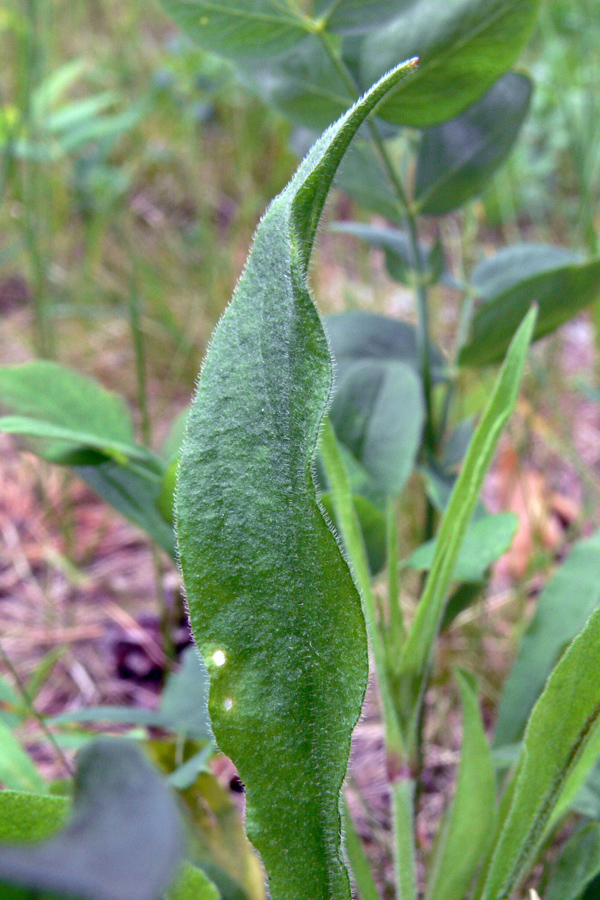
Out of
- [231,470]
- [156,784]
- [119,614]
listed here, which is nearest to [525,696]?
[231,470]

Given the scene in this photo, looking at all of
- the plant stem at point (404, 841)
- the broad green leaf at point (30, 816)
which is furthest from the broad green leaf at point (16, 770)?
the plant stem at point (404, 841)

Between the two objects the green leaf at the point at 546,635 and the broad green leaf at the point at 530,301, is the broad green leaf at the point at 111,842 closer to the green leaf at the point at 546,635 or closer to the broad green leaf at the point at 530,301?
the green leaf at the point at 546,635

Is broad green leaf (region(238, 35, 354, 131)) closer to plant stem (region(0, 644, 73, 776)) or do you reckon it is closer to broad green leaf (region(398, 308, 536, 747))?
broad green leaf (region(398, 308, 536, 747))

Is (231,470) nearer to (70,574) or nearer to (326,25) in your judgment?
(326,25)

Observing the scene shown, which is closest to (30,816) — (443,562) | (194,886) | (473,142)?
(194,886)

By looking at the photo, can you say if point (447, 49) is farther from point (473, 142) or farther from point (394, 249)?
point (394, 249)
